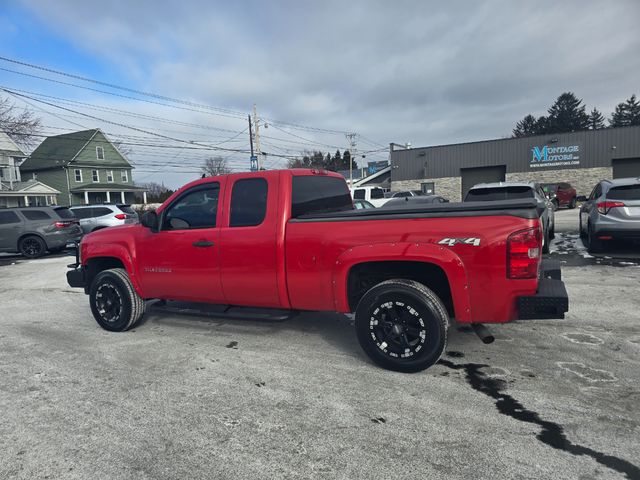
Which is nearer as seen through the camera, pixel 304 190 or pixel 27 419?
pixel 27 419

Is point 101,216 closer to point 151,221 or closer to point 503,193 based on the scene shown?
point 151,221

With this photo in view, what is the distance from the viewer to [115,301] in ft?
17.7

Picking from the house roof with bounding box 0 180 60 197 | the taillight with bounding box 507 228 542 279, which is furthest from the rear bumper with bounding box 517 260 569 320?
the house roof with bounding box 0 180 60 197

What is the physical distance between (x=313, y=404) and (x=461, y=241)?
69.4 inches

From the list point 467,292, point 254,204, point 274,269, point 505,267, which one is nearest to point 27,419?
point 274,269

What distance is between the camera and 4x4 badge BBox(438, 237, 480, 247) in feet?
11.0

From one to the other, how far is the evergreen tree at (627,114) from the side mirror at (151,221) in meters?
95.3

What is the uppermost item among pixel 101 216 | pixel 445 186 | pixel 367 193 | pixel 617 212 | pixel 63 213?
pixel 445 186

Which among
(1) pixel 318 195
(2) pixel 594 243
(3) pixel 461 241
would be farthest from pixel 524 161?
(3) pixel 461 241

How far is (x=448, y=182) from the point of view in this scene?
37.2 meters

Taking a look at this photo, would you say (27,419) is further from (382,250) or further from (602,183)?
(602,183)

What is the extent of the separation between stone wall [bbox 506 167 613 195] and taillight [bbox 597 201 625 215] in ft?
84.5

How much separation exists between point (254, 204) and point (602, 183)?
27.6 feet

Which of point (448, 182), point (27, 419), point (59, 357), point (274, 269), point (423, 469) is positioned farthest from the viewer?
point (448, 182)
